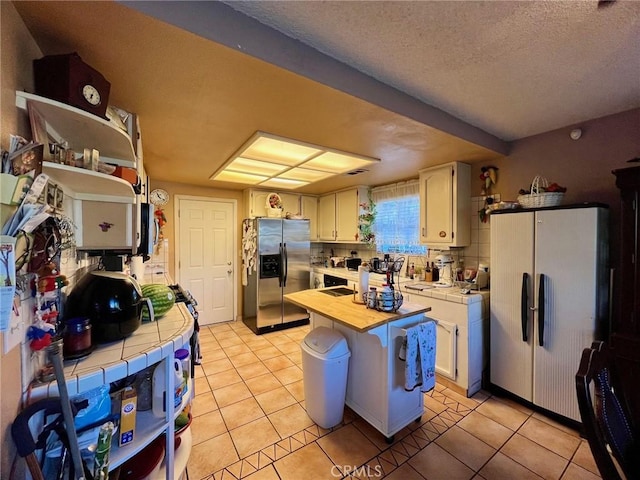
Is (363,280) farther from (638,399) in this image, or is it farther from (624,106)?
(624,106)

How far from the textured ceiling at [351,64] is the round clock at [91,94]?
0.74 feet

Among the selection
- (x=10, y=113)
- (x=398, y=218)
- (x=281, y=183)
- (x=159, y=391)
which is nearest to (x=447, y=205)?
(x=398, y=218)

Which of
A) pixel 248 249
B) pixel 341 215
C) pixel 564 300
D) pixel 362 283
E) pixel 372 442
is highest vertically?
pixel 341 215

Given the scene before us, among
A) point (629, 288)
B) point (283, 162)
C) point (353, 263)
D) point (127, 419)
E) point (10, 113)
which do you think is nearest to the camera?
point (10, 113)

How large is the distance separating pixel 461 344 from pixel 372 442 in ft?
3.80

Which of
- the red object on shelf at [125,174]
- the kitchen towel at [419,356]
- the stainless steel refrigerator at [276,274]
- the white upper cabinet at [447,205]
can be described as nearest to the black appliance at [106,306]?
the red object on shelf at [125,174]

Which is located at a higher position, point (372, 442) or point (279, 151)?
point (279, 151)

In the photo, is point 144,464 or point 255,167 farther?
point 255,167

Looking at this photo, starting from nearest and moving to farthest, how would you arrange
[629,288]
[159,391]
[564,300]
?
[159,391] → [629,288] → [564,300]

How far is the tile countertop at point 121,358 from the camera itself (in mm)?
866

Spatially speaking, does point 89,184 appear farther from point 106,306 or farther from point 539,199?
point 539,199

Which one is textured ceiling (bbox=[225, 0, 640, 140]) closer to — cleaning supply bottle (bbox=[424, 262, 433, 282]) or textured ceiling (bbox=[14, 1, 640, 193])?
textured ceiling (bbox=[14, 1, 640, 193])

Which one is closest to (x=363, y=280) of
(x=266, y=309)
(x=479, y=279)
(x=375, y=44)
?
(x=479, y=279)

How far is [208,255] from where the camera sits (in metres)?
4.24
